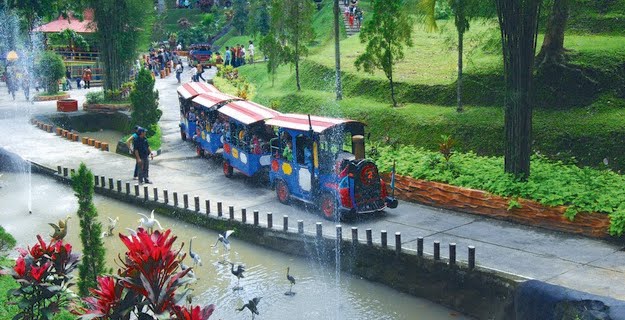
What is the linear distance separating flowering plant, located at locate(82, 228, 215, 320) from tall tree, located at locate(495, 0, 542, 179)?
11.6 m

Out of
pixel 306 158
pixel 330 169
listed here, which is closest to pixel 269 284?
pixel 330 169

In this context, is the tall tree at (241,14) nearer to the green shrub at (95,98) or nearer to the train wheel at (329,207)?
the green shrub at (95,98)

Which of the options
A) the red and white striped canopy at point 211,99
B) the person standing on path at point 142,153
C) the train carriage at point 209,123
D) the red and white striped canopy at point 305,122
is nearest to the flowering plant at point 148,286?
the red and white striped canopy at point 305,122

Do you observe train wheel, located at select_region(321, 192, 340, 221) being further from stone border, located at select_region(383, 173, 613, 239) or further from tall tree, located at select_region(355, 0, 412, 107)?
tall tree, located at select_region(355, 0, 412, 107)

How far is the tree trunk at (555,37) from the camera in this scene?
21.1 meters

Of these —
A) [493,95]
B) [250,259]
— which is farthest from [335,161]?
[493,95]

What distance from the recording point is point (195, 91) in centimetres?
2583

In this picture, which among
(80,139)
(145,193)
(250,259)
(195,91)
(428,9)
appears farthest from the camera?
(80,139)

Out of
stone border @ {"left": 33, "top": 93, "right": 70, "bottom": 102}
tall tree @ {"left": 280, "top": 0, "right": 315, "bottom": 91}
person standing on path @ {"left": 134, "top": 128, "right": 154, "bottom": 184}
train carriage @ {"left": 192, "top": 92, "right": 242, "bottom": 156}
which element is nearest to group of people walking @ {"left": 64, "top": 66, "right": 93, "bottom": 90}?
stone border @ {"left": 33, "top": 93, "right": 70, "bottom": 102}

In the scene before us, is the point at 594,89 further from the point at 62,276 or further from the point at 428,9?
the point at 62,276

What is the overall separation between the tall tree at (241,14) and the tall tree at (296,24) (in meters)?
27.3

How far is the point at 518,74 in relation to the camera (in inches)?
671

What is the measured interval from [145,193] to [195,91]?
22.5 feet

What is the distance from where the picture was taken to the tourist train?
16.5 metres
